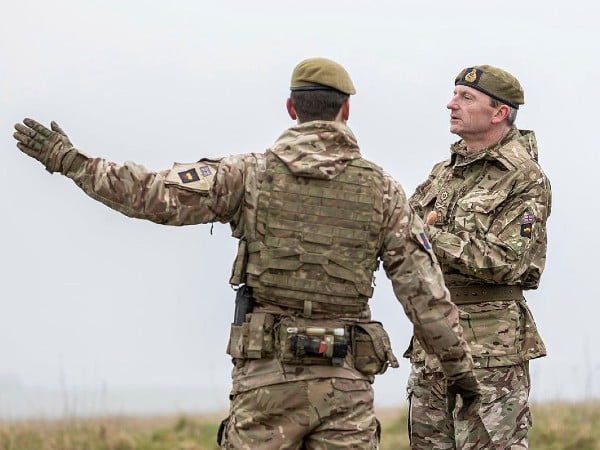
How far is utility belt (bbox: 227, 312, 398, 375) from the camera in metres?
5.70

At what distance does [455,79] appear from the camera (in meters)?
7.91

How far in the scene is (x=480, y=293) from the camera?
24.3 feet

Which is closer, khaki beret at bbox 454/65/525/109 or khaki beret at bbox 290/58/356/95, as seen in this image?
khaki beret at bbox 290/58/356/95

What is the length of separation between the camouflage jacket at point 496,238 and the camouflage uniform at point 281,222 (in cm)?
140

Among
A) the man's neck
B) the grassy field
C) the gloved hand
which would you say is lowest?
the grassy field

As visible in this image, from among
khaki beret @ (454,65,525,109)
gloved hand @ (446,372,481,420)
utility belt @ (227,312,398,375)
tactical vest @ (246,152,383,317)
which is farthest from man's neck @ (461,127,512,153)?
utility belt @ (227,312,398,375)

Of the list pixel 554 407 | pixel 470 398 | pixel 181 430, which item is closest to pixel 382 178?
pixel 470 398

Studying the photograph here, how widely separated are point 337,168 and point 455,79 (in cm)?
241

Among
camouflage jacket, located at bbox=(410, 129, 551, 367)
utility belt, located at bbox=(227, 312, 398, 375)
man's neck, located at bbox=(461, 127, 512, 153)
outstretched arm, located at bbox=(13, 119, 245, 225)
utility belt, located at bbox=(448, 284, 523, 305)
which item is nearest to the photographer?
outstretched arm, located at bbox=(13, 119, 245, 225)

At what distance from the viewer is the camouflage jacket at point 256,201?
5613 millimetres

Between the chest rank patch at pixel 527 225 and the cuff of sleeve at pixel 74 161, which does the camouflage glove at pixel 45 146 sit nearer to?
the cuff of sleeve at pixel 74 161

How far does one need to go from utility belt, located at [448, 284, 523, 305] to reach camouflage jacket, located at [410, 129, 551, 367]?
0.03 m

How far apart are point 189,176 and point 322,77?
75cm

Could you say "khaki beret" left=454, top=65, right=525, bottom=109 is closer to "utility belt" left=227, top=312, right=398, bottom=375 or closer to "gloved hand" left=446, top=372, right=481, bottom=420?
"gloved hand" left=446, top=372, right=481, bottom=420
